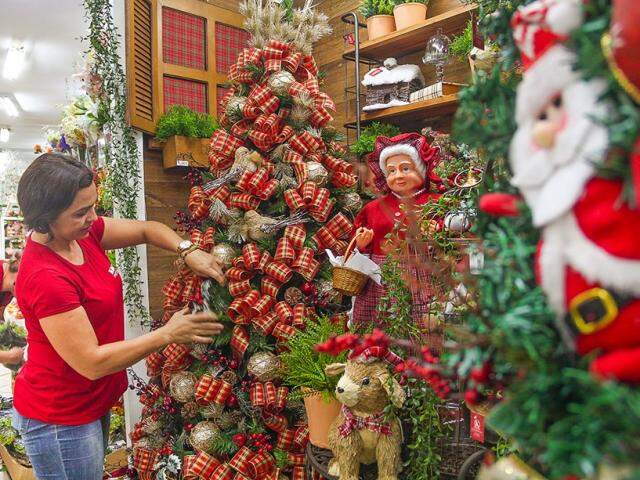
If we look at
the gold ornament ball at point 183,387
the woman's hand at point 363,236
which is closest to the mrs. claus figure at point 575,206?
the woman's hand at point 363,236

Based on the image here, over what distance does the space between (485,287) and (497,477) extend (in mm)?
259

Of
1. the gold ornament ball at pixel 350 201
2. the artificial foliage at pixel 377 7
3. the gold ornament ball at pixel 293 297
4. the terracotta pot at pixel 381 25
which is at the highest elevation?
the artificial foliage at pixel 377 7

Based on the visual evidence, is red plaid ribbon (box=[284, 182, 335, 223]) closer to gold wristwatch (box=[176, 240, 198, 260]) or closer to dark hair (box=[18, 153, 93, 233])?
gold wristwatch (box=[176, 240, 198, 260])

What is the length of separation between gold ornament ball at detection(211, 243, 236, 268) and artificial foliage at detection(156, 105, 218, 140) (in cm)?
104

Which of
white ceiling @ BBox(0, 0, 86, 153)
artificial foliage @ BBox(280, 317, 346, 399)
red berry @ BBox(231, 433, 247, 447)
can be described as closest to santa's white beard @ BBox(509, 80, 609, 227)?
artificial foliage @ BBox(280, 317, 346, 399)

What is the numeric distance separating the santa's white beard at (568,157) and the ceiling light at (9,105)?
24.7 ft

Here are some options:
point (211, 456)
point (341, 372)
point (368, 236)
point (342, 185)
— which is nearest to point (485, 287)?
point (341, 372)

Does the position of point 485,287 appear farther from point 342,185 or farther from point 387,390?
point 342,185

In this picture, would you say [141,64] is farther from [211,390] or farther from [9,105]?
Answer: [9,105]

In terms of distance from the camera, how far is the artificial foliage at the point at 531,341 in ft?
1.46

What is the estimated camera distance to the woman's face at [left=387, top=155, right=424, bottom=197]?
67.2 inches

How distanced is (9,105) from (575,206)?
7.93 meters

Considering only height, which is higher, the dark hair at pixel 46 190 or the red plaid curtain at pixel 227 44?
the red plaid curtain at pixel 227 44

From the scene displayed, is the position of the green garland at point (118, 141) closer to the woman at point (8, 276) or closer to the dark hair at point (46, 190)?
the woman at point (8, 276)
